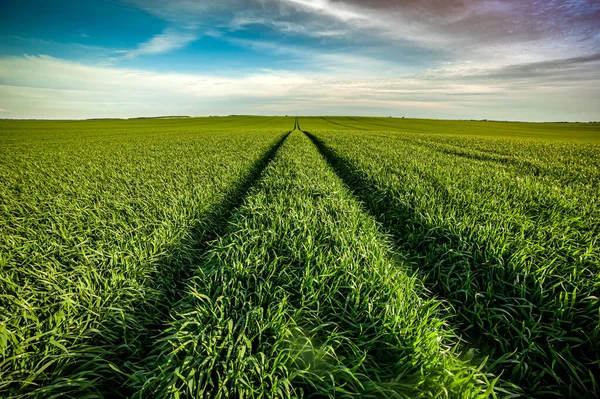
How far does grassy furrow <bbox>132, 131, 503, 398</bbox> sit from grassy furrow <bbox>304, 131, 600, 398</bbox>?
2.36ft

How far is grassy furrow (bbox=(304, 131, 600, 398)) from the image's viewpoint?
3.03 meters

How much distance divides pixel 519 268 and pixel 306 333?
147 inches

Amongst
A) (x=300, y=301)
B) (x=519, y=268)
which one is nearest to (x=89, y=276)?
(x=300, y=301)

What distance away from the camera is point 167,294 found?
4.39 meters

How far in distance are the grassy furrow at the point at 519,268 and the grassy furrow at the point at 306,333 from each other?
2.36 feet

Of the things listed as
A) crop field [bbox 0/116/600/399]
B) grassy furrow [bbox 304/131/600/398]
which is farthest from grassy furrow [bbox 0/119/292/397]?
grassy furrow [bbox 304/131/600/398]

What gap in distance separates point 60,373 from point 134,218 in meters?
4.04

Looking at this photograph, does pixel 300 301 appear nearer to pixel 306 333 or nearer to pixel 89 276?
pixel 306 333

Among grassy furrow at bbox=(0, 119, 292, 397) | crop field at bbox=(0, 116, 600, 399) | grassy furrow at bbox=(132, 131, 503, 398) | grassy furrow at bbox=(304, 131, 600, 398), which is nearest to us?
grassy furrow at bbox=(132, 131, 503, 398)

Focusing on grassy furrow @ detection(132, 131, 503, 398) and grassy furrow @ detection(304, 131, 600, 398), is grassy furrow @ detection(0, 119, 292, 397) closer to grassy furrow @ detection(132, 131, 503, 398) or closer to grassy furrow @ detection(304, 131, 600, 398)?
grassy furrow @ detection(132, 131, 503, 398)

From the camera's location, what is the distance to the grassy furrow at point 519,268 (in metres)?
3.03

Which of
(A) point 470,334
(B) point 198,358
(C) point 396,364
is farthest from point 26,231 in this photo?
(A) point 470,334

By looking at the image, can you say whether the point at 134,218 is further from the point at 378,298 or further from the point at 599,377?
the point at 599,377

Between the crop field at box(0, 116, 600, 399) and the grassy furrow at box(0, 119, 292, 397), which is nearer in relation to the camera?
the crop field at box(0, 116, 600, 399)
